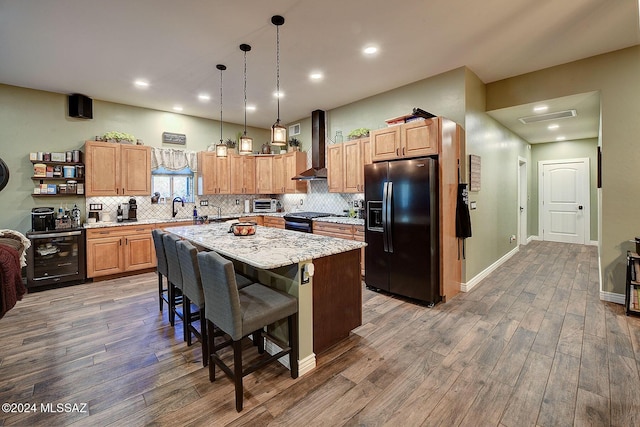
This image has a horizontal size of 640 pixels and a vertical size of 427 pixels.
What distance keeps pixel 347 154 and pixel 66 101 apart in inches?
188

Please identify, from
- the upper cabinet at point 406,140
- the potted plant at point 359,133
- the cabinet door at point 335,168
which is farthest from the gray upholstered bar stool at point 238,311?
the potted plant at point 359,133

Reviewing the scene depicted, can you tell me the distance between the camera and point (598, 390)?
2.01 m

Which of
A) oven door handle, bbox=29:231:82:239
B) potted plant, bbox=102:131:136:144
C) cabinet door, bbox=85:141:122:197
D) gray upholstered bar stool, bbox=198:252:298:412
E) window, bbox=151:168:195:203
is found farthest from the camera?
window, bbox=151:168:195:203

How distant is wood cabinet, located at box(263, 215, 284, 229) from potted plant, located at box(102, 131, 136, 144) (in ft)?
9.47

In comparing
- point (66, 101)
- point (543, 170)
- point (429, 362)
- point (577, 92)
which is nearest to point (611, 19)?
point (577, 92)

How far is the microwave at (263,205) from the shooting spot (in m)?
6.79

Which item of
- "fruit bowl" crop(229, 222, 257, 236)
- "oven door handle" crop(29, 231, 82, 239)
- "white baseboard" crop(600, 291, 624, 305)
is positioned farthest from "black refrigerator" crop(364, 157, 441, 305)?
"oven door handle" crop(29, 231, 82, 239)

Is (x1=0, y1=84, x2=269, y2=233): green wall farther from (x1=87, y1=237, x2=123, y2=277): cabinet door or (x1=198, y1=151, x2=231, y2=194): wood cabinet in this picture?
(x1=198, y1=151, x2=231, y2=194): wood cabinet

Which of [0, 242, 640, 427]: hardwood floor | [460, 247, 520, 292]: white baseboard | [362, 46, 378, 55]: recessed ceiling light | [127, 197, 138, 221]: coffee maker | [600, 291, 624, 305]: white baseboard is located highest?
[362, 46, 378, 55]: recessed ceiling light

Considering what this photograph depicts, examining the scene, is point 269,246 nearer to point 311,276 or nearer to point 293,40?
point 311,276

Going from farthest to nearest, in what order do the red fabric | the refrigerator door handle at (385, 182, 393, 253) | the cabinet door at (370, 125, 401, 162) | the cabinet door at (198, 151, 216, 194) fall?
the cabinet door at (198, 151, 216, 194)
the cabinet door at (370, 125, 401, 162)
the refrigerator door handle at (385, 182, 393, 253)
the red fabric

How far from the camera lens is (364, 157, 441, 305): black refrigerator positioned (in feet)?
11.2

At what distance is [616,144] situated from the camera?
3436mm

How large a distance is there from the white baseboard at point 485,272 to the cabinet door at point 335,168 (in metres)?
2.48
